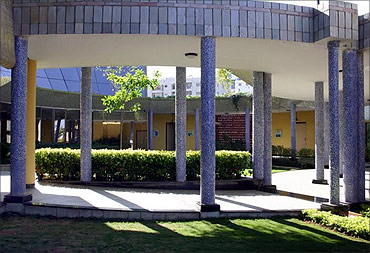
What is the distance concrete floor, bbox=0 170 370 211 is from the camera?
8391 millimetres

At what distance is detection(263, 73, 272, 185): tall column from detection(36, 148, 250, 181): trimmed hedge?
0.98 meters

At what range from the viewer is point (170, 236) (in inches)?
254

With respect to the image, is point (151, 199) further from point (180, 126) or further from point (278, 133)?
point (278, 133)

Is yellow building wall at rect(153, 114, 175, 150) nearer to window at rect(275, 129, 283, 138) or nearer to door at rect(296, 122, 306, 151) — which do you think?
window at rect(275, 129, 283, 138)

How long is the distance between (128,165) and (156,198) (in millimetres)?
2494

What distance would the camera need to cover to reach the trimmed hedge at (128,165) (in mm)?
11750

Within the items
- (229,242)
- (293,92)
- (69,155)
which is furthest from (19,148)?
(293,92)

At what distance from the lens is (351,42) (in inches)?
331

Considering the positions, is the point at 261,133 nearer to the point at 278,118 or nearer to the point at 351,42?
the point at 351,42

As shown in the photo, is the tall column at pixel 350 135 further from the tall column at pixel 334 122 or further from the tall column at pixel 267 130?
the tall column at pixel 267 130

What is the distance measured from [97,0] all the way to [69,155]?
5972 millimetres

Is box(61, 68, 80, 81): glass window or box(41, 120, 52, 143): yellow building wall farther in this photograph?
box(61, 68, 80, 81): glass window

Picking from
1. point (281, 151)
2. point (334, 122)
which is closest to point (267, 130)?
point (334, 122)

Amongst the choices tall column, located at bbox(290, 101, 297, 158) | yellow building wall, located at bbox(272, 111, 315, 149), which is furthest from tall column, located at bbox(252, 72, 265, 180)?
yellow building wall, located at bbox(272, 111, 315, 149)
